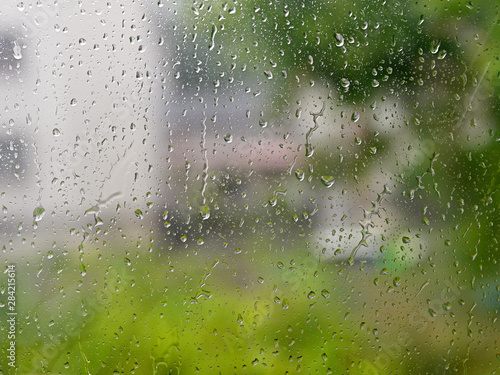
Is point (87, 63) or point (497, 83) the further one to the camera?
point (497, 83)

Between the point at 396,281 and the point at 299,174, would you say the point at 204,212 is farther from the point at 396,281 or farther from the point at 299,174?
the point at 396,281

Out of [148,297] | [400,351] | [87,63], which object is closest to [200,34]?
[87,63]

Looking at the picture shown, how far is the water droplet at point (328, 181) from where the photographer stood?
0.74 m

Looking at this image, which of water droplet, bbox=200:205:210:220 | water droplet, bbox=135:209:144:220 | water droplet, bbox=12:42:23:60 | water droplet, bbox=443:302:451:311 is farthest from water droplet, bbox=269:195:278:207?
water droplet, bbox=12:42:23:60

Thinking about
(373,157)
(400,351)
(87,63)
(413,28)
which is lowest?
(400,351)

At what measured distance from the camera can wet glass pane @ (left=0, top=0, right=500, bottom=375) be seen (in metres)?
0.69

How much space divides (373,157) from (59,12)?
27.5 inches

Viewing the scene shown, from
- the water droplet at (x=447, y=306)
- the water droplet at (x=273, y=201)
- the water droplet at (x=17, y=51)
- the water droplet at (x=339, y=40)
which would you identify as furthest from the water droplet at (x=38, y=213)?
the water droplet at (x=447, y=306)

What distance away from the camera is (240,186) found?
72cm

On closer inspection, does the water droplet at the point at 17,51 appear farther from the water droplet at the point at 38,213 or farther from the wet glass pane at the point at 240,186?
the water droplet at the point at 38,213

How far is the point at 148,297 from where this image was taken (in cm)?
70

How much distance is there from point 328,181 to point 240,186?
0.61 ft

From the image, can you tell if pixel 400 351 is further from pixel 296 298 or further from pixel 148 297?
pixel 148 297

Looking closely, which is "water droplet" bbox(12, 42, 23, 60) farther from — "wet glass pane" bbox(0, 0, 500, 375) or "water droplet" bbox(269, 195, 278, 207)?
"water droplet" bbox(269, 195, 278, 207)
